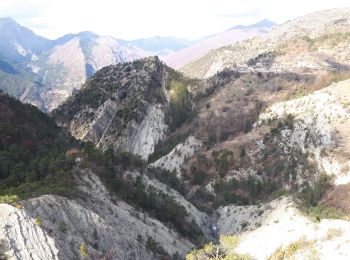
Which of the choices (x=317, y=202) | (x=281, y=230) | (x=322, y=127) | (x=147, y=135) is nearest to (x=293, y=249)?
(x=281, y=230)

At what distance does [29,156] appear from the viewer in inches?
3484

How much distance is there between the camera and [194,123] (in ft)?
617

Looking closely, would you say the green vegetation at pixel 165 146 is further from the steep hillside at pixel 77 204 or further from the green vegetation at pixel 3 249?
the green vegetation at pixel 3 249

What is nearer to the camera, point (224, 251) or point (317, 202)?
point (224, 251)

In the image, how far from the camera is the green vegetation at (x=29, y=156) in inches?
2623

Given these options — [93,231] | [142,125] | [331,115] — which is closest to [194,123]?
[142,125]

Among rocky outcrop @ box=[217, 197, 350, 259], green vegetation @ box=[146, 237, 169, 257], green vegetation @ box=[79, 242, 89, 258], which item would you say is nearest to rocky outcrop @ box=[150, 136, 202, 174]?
rocky outcrop @ box=[217, 197, 350, 259]

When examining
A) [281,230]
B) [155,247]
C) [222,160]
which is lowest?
[222,160]

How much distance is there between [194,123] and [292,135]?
185 feet

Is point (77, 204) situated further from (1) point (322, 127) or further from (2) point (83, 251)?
(1) point (322, 127)

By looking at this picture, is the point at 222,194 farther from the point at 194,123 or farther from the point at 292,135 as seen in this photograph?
the point at 194,123

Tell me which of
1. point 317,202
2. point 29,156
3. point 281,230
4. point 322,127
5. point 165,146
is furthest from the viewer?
point 165,146

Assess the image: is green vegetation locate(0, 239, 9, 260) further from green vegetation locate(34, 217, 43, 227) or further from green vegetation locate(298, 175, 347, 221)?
green vegetation locate(298, 175, 347, 221)

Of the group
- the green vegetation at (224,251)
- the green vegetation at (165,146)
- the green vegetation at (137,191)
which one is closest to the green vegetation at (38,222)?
the green vegetation at (224,251)
